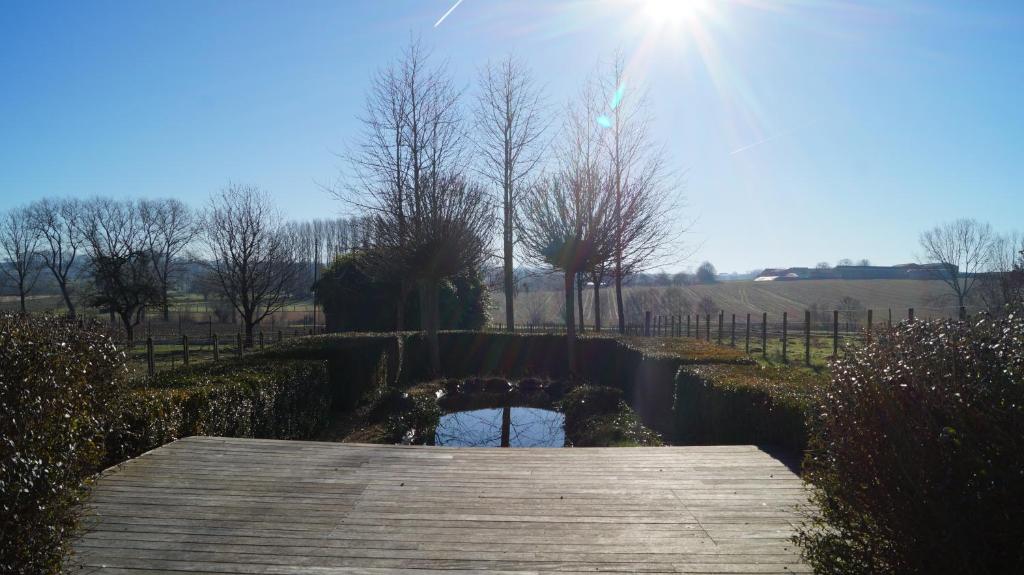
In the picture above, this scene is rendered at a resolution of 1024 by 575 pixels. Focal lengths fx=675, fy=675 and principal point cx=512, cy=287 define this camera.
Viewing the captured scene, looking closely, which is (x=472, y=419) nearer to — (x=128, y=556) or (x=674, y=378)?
(x=674, y=378)

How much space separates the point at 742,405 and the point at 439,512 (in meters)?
3.94

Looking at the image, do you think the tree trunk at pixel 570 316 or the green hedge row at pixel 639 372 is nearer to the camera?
the green hedge row at pixel 639 372

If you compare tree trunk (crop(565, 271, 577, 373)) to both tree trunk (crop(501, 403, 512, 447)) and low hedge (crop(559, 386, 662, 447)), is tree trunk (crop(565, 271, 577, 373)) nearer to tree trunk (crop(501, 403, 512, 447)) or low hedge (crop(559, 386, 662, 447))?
low hedge (crop(559, 386, 662, 447))

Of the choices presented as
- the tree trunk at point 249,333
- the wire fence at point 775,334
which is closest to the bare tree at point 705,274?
the wire fence at point 775,334

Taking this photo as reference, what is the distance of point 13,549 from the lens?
266cm

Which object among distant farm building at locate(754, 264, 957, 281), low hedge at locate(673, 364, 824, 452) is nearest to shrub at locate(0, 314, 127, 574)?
low hedge at locate(673, 364, 824, 452)

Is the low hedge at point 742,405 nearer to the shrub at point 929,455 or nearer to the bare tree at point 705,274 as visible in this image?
the shrub at point 929,455

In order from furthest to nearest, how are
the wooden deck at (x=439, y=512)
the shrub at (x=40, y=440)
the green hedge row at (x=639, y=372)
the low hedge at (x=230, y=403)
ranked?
the green hedge row at (x=639, y=372)
the low hedge at (x=230, y=403)
the wooden deck at (x=439, y=512)
the shrub at (x=40, y=440)

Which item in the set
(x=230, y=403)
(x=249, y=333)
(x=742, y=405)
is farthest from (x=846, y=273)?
(x=230, y=403)

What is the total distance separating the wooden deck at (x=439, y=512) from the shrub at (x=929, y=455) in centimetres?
86

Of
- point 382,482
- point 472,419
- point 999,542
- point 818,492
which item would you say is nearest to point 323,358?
point 472,419

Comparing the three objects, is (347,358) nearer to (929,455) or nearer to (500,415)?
(500,415)

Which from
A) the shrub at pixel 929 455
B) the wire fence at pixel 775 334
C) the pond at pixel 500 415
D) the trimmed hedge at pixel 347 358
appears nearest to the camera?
the shrub at pixel 929 455

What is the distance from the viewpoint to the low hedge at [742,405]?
6.25m
